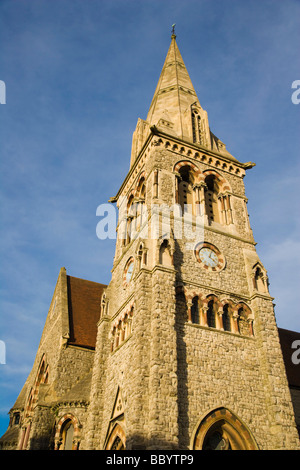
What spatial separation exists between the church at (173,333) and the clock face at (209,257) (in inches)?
2.1

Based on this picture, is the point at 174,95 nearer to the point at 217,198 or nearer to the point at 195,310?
the point at 217,198

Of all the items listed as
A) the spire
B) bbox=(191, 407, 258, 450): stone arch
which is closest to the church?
bbox=(191, 407, 258, 450): stone arch

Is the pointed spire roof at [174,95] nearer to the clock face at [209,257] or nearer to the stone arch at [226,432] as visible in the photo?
the clock face at [209,257]

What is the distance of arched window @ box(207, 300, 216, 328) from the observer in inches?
598

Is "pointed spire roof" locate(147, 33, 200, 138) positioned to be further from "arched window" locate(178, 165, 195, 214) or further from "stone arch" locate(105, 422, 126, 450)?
"stone arch" locate(105, 422, 126, 450)

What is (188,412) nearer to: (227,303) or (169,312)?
(169,312)

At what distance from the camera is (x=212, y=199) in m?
20.3

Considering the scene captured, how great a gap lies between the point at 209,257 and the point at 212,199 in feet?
14.8

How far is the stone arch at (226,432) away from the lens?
1276 centimetres

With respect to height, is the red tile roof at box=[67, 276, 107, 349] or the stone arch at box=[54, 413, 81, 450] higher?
the red tile roof at box=[67, 276, 107, 349]

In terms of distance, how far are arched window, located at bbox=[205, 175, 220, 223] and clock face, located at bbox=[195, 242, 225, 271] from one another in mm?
1932

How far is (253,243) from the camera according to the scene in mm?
18719

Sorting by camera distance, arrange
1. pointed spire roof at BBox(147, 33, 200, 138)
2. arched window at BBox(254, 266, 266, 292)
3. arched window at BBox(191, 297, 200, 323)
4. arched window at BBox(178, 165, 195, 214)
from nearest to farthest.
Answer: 1. arched window at BBox(191, 297, 200, 323)
2. arched window at BBox(254, 266, 266, 292)
3. arched window at BBox(178, 165, 195, 214)
4. pointed spire roof at BBox(147, 33, 200, 138)
